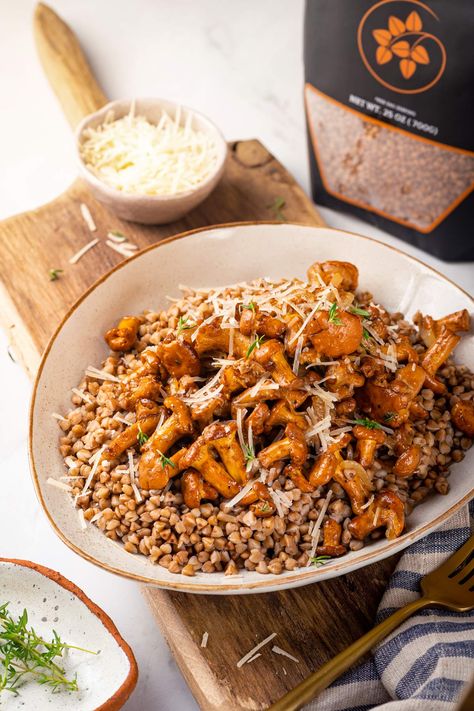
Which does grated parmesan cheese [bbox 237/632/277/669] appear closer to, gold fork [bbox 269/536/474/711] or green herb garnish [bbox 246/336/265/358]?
gold fork [bbox 269/536/474/711]

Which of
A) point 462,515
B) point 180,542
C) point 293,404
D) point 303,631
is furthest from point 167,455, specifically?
point 462,515

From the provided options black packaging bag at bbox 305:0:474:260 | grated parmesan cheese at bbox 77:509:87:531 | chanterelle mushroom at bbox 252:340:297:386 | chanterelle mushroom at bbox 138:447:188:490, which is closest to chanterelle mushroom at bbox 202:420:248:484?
chanterelle mushroom at bbox 138:447:188:490

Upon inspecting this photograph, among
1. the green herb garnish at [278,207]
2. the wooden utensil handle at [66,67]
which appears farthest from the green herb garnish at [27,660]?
the wooden utensil handle at [66,67]

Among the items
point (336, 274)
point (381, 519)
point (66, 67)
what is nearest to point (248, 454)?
point (381, 519)

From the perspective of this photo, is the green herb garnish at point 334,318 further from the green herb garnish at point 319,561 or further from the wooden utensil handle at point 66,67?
the wooden utensil handle at point 66,67

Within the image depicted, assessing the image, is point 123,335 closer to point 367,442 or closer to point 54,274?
point 54,274

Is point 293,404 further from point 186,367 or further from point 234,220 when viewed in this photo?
point 234,220
